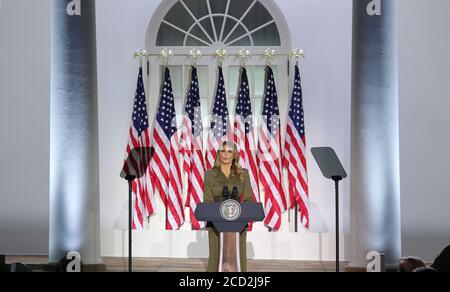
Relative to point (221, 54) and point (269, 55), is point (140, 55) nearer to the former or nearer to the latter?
point (221, 54)

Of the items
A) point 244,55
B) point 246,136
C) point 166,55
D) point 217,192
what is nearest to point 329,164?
point 217,192

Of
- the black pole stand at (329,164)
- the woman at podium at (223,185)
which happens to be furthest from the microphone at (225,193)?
the black pole stand at (329,164)

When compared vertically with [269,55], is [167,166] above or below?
below

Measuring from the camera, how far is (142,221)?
9.91 metres

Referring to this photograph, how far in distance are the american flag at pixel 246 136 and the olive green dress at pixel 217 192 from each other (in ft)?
7.17

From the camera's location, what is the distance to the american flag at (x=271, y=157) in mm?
9820

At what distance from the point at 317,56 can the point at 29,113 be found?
143 inches

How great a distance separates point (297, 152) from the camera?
978 cm

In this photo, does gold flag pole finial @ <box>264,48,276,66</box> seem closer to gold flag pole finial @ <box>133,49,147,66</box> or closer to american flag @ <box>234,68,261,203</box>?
american flag @ <box>234,68,261,203</box>

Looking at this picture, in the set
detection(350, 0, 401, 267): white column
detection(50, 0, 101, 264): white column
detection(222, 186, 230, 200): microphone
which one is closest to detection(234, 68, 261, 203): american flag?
detection(350, 0, 401, 267): white column

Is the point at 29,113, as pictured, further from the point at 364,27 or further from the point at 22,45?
the point at 364,27

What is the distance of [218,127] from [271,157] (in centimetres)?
74

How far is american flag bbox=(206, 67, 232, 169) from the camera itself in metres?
9.91

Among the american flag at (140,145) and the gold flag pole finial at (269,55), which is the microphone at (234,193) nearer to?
the american flag at (140,145)
